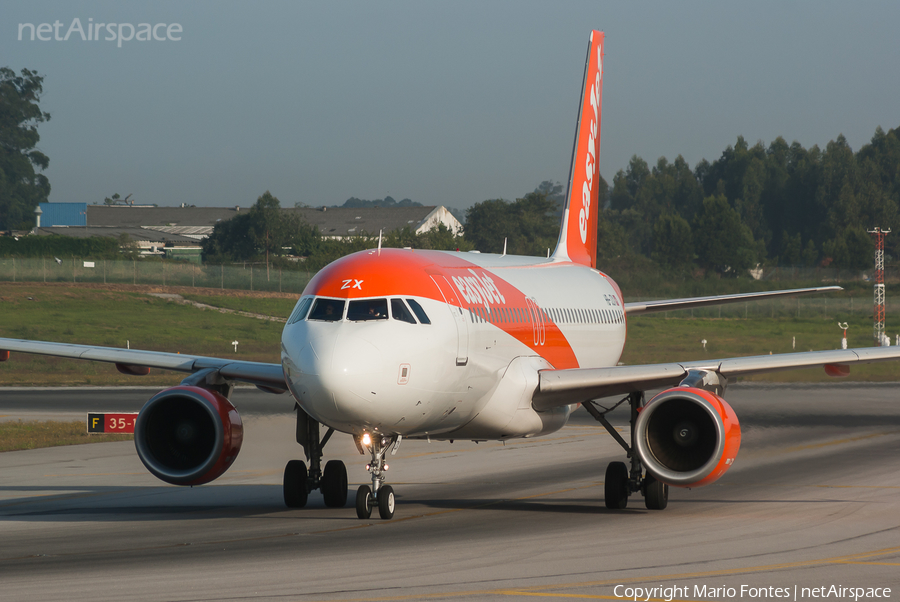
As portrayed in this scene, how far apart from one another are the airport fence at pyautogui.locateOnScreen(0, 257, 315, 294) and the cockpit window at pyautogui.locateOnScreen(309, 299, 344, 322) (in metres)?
64.9

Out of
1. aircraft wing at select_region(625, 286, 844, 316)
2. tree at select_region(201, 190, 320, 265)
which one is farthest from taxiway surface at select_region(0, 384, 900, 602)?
tree at select_region(201, 190, 320, 265)

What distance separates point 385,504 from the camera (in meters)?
16.8

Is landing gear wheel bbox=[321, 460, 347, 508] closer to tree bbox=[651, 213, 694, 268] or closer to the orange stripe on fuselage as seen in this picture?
the orange stripe on fuselage

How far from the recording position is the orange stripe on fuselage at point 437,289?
16.0m

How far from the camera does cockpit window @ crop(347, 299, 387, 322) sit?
15.4 meters

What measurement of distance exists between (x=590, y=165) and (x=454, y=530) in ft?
54.6

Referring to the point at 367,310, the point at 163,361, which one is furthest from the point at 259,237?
the point at 367,310

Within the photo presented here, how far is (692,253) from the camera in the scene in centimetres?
12162

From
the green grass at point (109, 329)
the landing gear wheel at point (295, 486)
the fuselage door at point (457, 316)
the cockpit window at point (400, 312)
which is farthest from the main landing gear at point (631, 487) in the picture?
the green grass at point (109, 329)

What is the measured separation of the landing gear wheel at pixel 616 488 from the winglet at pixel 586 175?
1032cm

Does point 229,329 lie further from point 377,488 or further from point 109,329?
point 377,488

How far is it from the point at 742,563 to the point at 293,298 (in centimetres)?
6679

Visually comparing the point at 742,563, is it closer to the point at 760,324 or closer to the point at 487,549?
the point at 487,549

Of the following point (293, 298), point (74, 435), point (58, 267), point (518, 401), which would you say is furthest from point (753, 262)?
point (518, 401)
